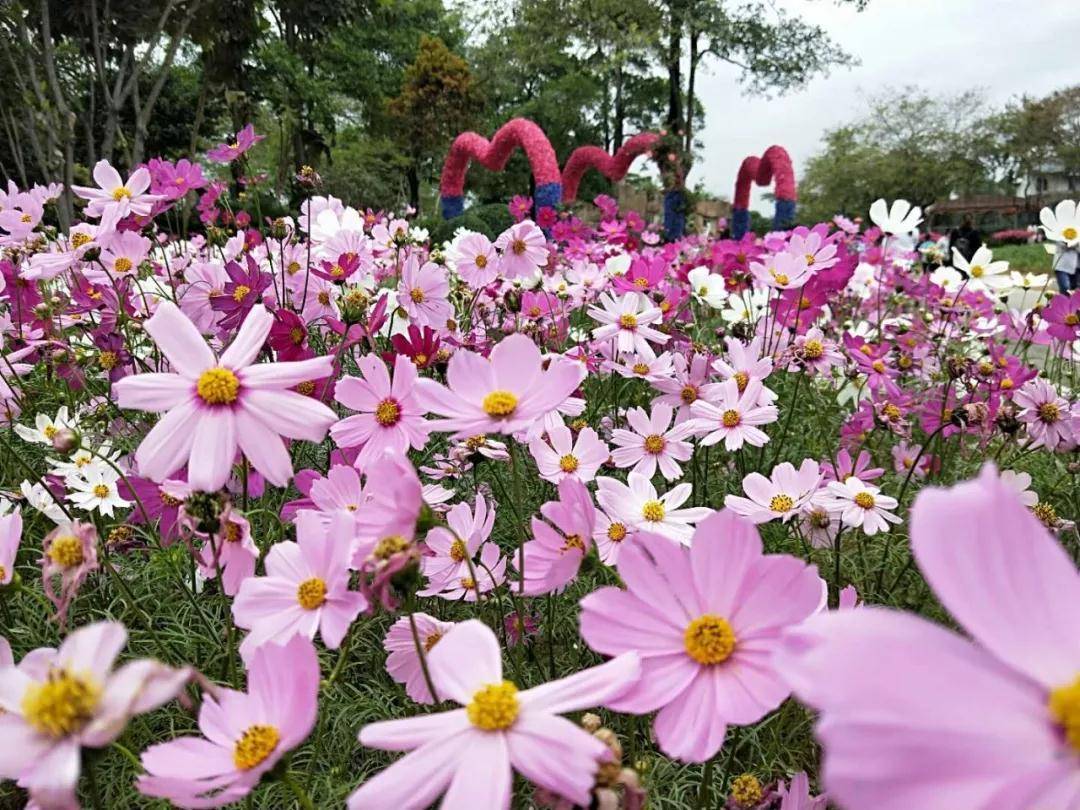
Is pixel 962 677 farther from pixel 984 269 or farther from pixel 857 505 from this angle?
pixel 984 269

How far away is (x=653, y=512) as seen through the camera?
0.84 m

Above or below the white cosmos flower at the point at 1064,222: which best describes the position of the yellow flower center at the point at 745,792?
below

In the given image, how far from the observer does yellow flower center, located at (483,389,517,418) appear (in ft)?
1.98

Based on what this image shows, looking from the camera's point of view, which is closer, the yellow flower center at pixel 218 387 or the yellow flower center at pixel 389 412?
the yellow flower center at pixel 218 387

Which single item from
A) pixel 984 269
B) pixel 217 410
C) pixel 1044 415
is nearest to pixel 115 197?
pixel 217 410

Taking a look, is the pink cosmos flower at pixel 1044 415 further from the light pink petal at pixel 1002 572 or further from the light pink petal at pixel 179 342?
the light pink petal at pixel 179 342

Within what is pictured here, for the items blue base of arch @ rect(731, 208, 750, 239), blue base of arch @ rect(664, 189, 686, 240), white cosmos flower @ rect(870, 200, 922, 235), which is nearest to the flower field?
white cosmos flower @ rect(870, 200, 922, 235)

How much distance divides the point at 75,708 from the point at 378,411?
489 millimetres

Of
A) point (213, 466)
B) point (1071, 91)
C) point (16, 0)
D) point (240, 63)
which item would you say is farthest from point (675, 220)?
point (1071, 91)

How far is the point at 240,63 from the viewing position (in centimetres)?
751

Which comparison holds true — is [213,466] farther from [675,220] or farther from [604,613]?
[675,220]

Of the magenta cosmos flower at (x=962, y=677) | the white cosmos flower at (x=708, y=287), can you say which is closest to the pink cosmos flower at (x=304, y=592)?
the magenta cosmos flower at (x=962, y=677)

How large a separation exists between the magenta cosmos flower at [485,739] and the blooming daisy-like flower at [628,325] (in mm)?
969

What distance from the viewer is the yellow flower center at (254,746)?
17.1 inches
